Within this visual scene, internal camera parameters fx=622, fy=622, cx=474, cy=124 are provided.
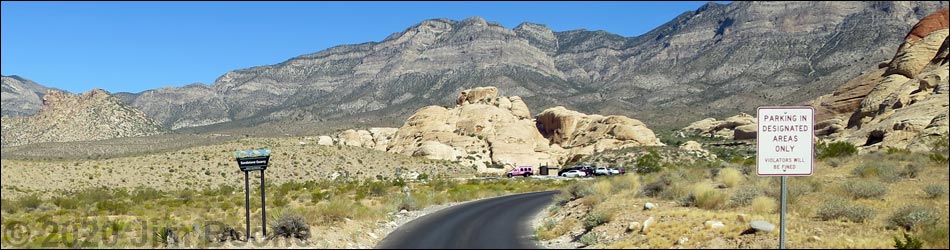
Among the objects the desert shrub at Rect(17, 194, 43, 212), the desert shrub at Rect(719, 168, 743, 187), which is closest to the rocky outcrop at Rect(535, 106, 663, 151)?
the desert shrub at Rect(719, 168, 743, 187)

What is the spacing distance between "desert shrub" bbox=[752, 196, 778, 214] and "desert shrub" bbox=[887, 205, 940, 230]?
364 centimetres

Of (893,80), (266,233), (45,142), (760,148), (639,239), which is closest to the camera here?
(760,148)

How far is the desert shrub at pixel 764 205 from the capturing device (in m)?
19.2

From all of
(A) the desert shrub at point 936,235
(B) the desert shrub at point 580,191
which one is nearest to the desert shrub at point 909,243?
(A) the desert shrub at point 936,235

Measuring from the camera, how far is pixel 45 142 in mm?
42094

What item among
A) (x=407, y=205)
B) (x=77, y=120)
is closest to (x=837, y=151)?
(x=407, y=205)

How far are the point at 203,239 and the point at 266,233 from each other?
6.58ft

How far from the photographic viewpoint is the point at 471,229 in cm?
2308

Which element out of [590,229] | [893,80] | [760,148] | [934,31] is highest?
[934,31]

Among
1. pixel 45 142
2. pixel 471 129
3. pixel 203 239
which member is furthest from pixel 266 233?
pixel 471 129

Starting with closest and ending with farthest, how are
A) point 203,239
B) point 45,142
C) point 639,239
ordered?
point 639,239 → point 203,239 → point 45,142

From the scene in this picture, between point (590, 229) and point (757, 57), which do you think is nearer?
point (590, 229)

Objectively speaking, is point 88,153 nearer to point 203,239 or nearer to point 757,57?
point 203,239

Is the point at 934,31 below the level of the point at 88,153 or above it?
above
